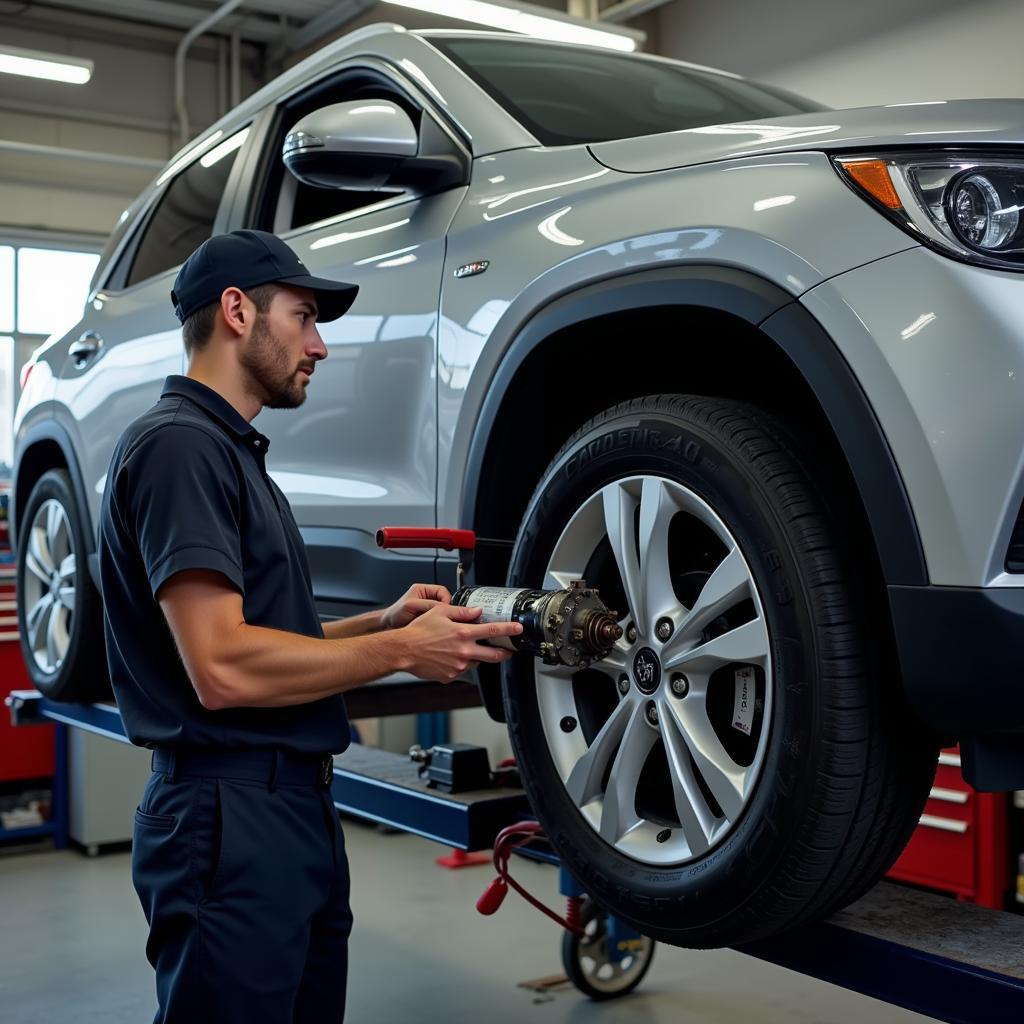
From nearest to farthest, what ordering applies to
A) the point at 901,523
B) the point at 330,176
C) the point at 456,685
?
the point at 901,523
the point at 330,176
the point at 456,685

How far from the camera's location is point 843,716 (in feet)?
4.73

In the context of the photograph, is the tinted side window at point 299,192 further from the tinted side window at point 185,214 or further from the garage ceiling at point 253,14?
the garage ceiling at point 253,14

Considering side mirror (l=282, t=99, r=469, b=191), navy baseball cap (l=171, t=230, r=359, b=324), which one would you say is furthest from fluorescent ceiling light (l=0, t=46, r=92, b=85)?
navy baseball cap (l=171, t=230, r=359, b=324)

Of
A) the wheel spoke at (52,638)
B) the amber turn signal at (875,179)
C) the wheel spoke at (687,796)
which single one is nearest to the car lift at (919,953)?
the wheel spoke at (687,796)

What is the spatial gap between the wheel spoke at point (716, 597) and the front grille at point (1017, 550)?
296mm

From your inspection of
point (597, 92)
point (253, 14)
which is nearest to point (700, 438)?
point (597, 92)

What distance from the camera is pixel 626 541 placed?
66.2 inches

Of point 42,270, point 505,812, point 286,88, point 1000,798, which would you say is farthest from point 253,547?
point 42,270

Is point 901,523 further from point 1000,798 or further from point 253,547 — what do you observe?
point 1000,798

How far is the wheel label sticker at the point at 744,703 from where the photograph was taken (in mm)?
1583

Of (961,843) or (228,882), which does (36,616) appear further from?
(961,843)

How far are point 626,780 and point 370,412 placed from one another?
2.88ft

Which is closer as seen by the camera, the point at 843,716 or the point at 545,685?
the point at 843,716

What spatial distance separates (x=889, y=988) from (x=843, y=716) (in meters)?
0.40
